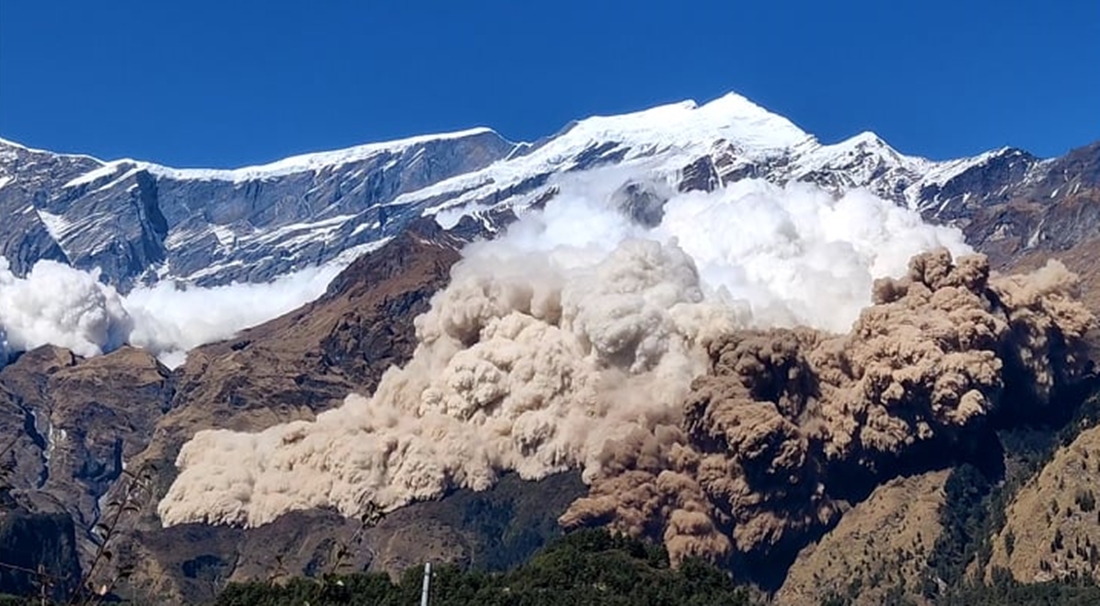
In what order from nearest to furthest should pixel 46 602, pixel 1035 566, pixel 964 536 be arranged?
pixel 46 602, pixel 1035 566, pixel 964 536

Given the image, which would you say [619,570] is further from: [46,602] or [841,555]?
[46,602]

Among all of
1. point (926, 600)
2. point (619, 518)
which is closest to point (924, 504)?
point (926, 600)

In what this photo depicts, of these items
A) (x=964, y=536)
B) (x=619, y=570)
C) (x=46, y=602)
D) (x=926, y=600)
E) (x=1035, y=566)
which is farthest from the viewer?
(x=964, y=536)

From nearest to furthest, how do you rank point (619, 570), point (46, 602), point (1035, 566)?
point (46, 602) → point (619, 570) → point (1035, 566)

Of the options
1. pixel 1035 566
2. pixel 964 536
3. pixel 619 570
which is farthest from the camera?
pixel 964 536

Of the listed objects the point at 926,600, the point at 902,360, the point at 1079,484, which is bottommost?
the point at 926,600

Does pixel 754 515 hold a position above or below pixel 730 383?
below

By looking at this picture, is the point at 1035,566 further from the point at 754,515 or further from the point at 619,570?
the point at 619,570

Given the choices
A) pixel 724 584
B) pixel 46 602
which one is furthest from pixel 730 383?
pixel 46 602

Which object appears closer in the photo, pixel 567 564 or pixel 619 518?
pixel 567 564
